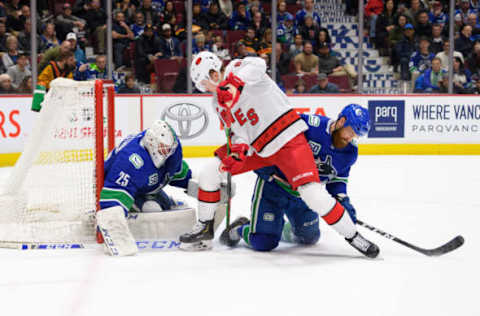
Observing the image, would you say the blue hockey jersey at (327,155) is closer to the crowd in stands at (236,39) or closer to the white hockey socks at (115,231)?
the white hockey socks at (115,231)

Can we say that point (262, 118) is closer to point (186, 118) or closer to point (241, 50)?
point (186, 118)

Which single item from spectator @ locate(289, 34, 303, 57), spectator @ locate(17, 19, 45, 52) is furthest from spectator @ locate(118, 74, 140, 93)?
spectator @ locate(289, 34, 303, 57)

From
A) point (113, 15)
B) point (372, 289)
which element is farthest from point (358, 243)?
point (113, 15)

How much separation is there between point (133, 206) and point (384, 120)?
557 cm

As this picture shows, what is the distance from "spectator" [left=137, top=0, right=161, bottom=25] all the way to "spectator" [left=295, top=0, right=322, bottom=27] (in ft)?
6.17

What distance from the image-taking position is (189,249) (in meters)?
3.62

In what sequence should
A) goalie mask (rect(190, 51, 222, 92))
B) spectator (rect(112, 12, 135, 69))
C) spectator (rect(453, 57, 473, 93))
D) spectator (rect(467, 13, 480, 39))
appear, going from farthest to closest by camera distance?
spectator (rect(467, 13, 480, 39))
spectator (rect(453, 57, 473, 93))
spectator (rect(112, 12, 135, 69))
goalie mask (rect(190, 51, 222, 92))

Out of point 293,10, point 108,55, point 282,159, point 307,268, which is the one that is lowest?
point 307,268

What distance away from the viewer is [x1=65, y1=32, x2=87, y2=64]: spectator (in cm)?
824

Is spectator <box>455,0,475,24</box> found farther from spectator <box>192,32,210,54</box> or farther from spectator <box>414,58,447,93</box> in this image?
spectator <box>192,32,210,54</box>

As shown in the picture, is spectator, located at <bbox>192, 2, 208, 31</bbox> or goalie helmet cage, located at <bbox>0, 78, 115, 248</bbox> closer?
goalie helmet cage, located at <bbox>0, 78, 115, 248</bbox>

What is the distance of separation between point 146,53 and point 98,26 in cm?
71

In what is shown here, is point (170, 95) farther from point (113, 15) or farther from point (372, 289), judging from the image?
point (372, 289)

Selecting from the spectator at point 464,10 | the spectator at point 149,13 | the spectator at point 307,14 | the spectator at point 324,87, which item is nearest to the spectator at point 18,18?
the spectator at point 149,13
